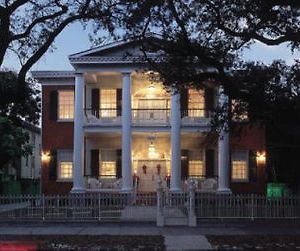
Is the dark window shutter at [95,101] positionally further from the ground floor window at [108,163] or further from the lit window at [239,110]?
the lit window at [239,110]

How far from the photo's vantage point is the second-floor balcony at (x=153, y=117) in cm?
3922

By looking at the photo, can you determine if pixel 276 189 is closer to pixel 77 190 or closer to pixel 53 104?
pixel 77 190

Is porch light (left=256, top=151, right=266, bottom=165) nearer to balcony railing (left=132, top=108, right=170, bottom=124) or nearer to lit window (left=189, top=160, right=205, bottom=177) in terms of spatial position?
lit window (left=189, top=160, right=205, bottom=177)

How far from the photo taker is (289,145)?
126 ft

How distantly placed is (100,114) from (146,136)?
309cm

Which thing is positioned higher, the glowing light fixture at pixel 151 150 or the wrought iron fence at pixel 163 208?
the glowing light fixture at pixel 151 150

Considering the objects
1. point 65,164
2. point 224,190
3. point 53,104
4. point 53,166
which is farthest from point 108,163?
point 224,190

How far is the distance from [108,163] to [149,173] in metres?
2.61

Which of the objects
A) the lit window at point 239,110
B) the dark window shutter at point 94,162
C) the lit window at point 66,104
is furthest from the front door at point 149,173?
the lit window at point 239,110

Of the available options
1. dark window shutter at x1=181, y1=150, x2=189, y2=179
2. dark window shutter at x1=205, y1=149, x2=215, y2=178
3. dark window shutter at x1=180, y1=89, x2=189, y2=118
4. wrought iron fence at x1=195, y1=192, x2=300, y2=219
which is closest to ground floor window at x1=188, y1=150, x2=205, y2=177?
dark window shutter at x1=181, y1=150, x2=189, y2=179

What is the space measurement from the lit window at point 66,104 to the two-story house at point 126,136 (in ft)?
0.20

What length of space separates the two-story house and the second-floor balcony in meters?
0.06

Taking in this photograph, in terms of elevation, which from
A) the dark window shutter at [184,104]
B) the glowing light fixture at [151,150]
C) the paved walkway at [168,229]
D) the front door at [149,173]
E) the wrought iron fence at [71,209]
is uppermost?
the dark window shutter at [184,104]

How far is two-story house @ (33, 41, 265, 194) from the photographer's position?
38375mm
